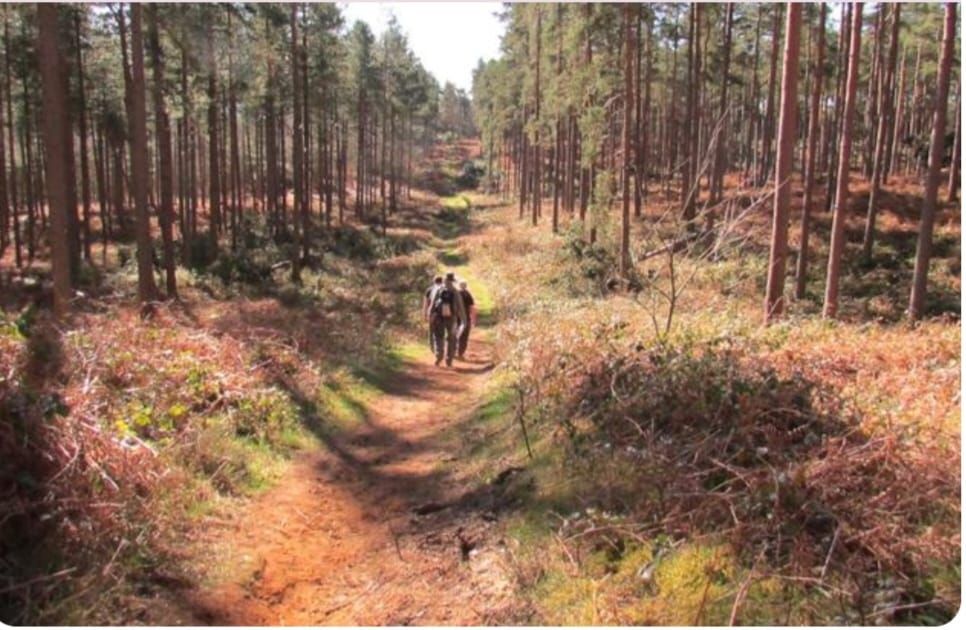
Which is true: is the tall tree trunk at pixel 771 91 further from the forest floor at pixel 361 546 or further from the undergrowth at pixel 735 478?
the forest floor at pixel 361 546

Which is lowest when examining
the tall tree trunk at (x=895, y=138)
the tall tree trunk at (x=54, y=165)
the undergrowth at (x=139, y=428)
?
the undergrowth at (x=139, y=428)

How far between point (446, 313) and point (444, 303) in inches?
8.8

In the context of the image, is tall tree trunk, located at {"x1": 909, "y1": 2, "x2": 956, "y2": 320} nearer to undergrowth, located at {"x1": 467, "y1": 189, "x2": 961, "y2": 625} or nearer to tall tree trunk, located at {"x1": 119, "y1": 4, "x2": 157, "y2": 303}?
undergrowth, located at {"x1": 467, "y1": 189, "x2": 961, "y2": 625}

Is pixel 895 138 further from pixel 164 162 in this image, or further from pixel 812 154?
pixel 164 162

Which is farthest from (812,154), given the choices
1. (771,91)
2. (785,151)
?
(785,151)

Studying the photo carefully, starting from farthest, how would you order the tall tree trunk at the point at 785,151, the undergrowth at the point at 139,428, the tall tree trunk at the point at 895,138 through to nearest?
1. the tall tree trunk at the point at 895,138
2. the tall tree trunk at the point at 785,151
3. the undergrowth at the point at 139,428

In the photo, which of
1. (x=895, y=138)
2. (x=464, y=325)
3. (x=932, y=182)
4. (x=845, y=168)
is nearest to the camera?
(x=464, y=325)

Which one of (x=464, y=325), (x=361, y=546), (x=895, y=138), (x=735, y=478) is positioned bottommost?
(x=361, y=546)

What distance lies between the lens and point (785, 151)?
1353cm

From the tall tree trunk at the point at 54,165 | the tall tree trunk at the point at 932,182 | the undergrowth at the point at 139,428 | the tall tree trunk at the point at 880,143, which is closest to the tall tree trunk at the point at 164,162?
the undergrowth at the point at 139,428

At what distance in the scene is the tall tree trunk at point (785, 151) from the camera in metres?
13.1

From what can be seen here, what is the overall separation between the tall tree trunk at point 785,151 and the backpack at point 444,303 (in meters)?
6.32

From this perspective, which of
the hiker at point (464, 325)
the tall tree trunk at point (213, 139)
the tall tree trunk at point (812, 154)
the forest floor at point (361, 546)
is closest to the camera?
the forest floor at point (361, 546)

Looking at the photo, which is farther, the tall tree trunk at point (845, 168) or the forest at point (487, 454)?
the tall tree trunk at point (845, 168)
